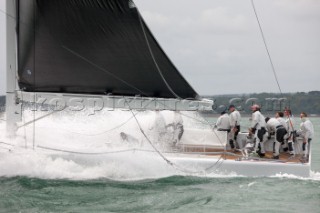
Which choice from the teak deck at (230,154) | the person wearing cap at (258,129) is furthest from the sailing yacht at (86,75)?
the person wearing cap at (258,129)

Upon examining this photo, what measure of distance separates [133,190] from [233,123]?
4193mm

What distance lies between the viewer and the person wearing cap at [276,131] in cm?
1416

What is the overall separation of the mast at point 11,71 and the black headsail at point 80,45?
0.43ft

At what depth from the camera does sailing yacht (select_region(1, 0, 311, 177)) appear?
12.0 meters

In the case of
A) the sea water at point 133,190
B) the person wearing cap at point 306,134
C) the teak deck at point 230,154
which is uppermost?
the person wearing cap at point 306,134

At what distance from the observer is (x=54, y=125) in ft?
43.7

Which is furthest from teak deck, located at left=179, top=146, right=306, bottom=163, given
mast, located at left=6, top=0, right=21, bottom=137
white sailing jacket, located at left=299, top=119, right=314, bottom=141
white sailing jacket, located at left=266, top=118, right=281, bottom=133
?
mast, located at left=6, top=0, right=21, bottom=137

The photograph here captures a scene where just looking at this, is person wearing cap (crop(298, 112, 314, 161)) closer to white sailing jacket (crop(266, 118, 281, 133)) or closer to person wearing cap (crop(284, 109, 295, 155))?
person wearing cap (crop(284, 109, 295, 155))

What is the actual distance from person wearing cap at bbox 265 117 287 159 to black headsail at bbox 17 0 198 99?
3739 mm

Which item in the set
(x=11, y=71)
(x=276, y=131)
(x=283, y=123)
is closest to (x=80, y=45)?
(x=11, y=71)

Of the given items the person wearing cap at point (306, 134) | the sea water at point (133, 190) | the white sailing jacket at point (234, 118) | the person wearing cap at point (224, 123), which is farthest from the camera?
the person wearing cap at point (224, 123)

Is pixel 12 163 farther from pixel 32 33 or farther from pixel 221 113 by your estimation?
pixel 221 113

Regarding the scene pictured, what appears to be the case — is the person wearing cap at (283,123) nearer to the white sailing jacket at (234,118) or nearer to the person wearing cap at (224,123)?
the white sailing jacket at (234,118)

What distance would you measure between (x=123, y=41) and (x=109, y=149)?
7.69 feet
